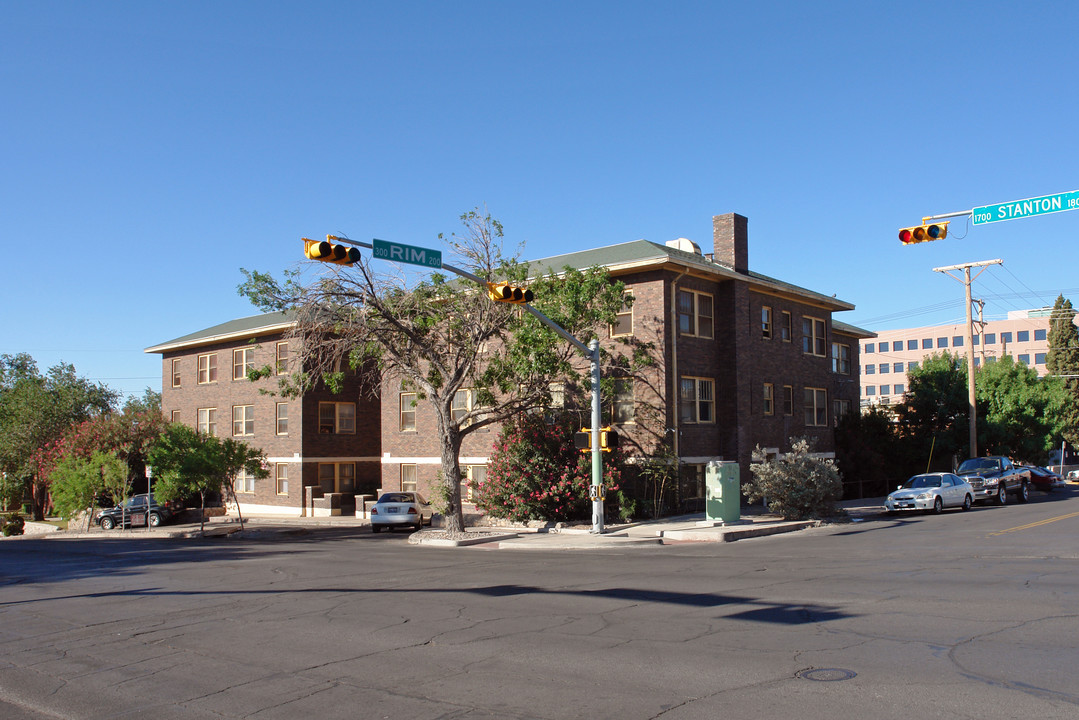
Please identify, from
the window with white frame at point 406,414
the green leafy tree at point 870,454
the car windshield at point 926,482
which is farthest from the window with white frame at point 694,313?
the window with white frame at point 406,414

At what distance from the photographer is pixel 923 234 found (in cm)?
1606

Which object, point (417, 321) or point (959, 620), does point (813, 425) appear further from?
point (959, 620)

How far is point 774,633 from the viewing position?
30.8 ft

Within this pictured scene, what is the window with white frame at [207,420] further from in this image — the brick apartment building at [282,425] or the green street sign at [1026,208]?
the green street sign at [1026,208]

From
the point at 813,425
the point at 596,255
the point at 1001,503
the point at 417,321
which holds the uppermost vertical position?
the point at 596,255

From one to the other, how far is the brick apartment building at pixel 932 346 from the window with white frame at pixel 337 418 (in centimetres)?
7644

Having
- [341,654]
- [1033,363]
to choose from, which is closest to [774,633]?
[341,654]

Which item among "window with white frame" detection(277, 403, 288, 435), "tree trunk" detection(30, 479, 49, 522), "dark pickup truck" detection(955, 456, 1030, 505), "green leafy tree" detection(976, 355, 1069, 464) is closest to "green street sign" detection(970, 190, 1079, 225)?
"dark pickup truck" detection(955, 456, 1030, 505)

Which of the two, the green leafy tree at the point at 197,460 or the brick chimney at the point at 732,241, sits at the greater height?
the brick chimney at the point at 732,241

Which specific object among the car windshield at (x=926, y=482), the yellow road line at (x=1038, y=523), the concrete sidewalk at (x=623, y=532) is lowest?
the concrete sidewalk at (x=623, y=532)

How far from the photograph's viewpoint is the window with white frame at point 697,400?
2961cm

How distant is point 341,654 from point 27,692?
115 inches

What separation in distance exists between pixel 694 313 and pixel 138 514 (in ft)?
91.7

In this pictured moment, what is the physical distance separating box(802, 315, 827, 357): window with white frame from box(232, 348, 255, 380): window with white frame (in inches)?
1060
